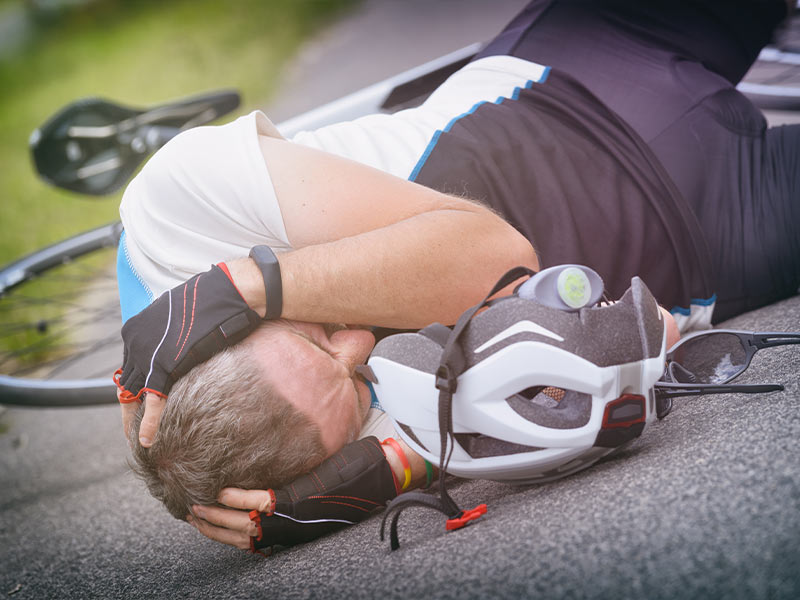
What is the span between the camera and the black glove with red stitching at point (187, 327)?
0.72m

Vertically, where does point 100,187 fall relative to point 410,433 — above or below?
below

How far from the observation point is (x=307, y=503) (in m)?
0.75

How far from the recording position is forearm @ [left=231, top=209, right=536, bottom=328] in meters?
0.74

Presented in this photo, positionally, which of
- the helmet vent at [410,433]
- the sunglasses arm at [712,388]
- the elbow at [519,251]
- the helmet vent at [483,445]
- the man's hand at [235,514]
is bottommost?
the man's hand at [235,514]

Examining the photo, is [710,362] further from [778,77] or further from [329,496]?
[778,77]

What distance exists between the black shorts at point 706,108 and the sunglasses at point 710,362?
19 cm

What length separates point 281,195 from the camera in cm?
77

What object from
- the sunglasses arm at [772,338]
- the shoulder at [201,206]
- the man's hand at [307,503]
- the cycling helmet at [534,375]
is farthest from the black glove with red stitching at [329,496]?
the sunglasses arm at [772,338]

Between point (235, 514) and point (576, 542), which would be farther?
point (235, 514)

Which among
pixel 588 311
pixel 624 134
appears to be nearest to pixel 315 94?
pixel 624 134

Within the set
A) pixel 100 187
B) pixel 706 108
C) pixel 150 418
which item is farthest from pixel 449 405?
pixel 100 187

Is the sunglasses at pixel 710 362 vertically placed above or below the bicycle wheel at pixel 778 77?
below

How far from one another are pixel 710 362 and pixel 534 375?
35 cm

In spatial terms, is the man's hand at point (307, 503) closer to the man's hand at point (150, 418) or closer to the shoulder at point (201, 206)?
the man's hand at point (150, 418)
